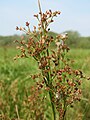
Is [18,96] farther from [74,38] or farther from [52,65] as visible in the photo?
[74,38]

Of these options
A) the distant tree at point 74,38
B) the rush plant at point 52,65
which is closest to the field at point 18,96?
the rush plant at point 52,65

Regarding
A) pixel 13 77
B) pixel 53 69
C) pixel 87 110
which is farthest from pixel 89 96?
pixel 53 69

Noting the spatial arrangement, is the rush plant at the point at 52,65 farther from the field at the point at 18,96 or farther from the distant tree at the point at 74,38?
the distant tree at the point at 74,38

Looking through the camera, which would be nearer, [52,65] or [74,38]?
[52,65]

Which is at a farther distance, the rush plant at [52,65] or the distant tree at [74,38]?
the distant tree at [74,38]

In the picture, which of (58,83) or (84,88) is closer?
(58,83)

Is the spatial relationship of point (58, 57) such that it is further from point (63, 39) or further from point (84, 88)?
point (84, 88)

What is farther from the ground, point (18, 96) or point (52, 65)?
point (52, 65)

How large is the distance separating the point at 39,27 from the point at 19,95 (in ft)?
11.7

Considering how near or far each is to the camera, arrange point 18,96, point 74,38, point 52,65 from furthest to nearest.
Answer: point 74,38
point 18,96
point 52,65

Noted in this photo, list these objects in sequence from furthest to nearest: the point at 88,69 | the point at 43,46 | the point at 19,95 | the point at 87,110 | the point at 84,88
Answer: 1. the point at 88,69
2. the point at 84,88
3. the point at 19,95
4. the point at 87,110
5. the point at 43,46

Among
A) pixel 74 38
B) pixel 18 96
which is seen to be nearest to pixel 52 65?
pixel 18 96

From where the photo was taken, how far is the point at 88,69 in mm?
7727

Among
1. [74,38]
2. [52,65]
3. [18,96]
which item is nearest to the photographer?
[52,65]
